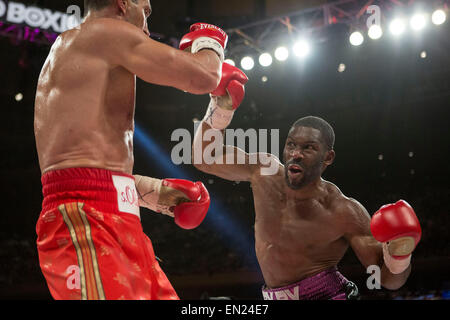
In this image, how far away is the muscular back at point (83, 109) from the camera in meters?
1.44

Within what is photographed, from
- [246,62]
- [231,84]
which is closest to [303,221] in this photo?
[231,84]

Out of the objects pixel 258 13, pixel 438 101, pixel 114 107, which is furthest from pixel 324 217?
pixel 258 13

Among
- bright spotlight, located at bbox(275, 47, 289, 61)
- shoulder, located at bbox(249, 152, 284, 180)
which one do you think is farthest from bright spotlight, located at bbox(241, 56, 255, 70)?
shoulder, located at bbox(249, 152, 284, 180)

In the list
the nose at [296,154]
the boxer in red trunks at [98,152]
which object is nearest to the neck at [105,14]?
the boxer in red trunks at [98,152]

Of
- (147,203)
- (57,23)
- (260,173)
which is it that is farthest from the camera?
(57,23)

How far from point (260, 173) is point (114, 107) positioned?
137 centimetres

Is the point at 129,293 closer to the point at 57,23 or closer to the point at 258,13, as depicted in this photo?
the point at 57,23

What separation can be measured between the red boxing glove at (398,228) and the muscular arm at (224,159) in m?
0.80

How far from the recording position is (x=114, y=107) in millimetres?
1502

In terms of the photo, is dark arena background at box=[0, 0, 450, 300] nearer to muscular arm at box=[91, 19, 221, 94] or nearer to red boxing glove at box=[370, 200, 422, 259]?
red boxing glove at box=[370, 200, 422, 259]

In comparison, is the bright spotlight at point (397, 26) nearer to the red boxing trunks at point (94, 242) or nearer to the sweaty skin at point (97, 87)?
the sweaty skin at point (97, 87)

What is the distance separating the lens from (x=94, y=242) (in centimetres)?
133

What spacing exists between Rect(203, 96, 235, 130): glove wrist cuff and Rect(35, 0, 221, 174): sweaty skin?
0.69m

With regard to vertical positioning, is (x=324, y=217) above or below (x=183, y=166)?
below
